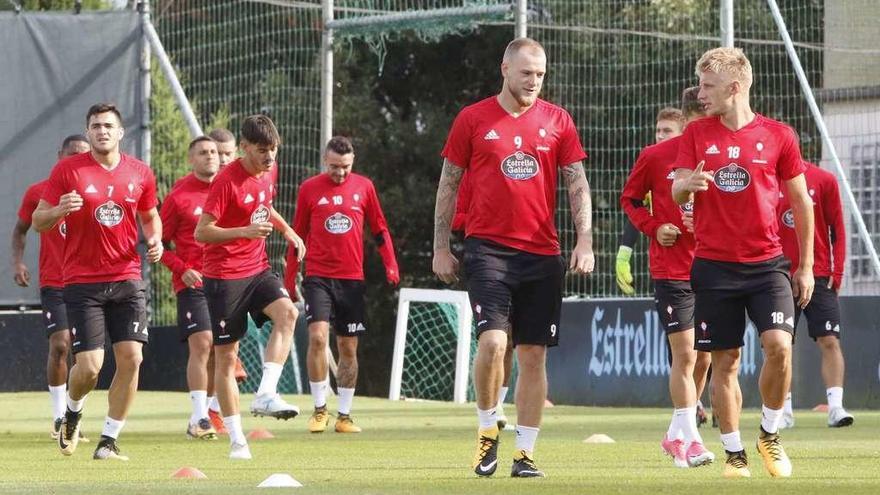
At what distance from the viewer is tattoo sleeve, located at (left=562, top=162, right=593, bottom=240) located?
9.18 metres

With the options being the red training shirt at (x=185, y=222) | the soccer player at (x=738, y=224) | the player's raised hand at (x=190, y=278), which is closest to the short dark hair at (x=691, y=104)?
the soccer player at (x=738, y=224)

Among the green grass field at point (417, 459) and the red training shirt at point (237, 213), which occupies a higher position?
the red training shirt at point (237, 213)

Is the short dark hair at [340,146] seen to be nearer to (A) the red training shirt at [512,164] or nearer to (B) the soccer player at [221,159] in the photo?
(B) the soccer player at [221,159]

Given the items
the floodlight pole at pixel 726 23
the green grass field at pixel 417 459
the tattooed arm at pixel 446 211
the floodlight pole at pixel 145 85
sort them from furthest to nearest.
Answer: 1. the floodlight pole at pixel 145 85
2. the floodlight pole at pixel 726 23
3. the tattooed arm at pixel 446 211
4. the green grass field at pixel 417 459

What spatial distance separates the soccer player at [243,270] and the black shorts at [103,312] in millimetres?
532

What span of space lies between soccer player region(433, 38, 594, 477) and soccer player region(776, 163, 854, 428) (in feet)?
14.6

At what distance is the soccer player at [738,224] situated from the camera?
8820 millimetres

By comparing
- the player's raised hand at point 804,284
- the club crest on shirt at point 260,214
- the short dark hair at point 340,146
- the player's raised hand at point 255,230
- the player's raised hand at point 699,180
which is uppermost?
the short dark hair at point 340,146

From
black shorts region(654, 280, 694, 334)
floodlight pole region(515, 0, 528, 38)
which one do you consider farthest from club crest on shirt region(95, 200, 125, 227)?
floodlight pole region(515, 0, 528, 38)

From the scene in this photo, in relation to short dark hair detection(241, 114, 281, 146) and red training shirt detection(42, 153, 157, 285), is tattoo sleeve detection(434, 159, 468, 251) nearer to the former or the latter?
short dark hair detection(241, 114, 281, 146)

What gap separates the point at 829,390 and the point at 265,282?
4.71 m

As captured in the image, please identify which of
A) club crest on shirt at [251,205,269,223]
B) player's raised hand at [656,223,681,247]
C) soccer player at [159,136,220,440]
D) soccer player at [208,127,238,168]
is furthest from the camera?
soccer player at [208,127,238,168]

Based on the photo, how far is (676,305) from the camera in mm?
10781

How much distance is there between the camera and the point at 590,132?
68.6 feet
